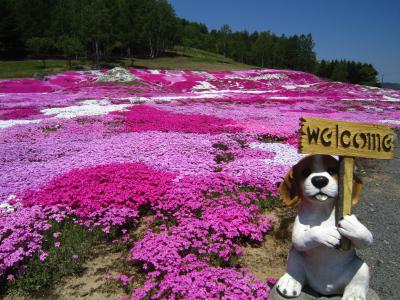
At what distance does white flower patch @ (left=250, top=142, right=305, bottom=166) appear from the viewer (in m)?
12.8

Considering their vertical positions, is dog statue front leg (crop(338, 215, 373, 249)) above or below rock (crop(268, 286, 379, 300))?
above

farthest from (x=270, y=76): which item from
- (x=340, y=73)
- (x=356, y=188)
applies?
(x=340, y=73)

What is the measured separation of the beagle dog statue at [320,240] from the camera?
→ 4.30 metres

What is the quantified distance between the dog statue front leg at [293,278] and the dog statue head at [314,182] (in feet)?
2.63

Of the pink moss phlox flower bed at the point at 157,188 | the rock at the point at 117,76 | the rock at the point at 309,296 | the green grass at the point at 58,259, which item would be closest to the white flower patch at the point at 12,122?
the pink moss phlox flower bed at the point at 157,188

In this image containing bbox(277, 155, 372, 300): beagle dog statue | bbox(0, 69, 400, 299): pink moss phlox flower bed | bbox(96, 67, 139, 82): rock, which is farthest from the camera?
bbox(96, 67, 139, 82): rock

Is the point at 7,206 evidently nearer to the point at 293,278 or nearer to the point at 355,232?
the point at 293,278

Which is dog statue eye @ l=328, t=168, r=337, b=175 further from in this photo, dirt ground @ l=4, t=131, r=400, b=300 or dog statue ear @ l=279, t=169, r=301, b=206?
dirt ground @ l=4, t=131, r=400, b=300

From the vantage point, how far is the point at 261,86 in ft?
199

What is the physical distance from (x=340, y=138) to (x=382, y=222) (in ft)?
20.2

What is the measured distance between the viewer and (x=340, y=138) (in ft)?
13.9

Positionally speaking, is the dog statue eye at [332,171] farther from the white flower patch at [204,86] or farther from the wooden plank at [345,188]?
the white flower patch at [204,86]

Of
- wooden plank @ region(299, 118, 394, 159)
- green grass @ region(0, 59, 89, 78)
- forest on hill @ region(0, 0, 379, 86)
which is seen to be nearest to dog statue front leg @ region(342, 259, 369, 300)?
wooden plank @ region(299, 118, 394, 159)

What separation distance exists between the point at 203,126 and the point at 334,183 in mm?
15592
